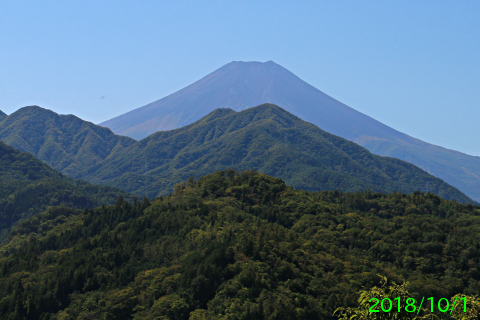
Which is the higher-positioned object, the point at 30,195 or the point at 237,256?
the point at 237,256

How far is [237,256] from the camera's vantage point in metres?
63.9

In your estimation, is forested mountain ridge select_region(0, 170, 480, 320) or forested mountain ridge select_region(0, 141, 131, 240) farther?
forested mountain ridge select_region(0, 141, 131, 240)

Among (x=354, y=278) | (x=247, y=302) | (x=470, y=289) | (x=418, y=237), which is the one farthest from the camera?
(x=418, y=237)

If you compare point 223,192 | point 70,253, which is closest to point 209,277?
point 70,253

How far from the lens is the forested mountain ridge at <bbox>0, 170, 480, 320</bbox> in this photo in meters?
57.5

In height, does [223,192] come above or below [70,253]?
above

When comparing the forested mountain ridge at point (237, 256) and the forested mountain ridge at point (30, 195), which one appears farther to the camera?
the forested mountain ridge at point (30, 195)

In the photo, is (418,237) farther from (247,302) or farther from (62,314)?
(62,314)

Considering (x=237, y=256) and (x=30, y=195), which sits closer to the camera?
(x=237, y=256)

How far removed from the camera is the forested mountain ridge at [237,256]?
57.5 m

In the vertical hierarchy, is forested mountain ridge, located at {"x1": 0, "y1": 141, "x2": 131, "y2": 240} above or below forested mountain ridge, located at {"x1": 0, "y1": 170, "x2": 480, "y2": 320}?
below

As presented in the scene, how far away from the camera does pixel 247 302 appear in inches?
2096

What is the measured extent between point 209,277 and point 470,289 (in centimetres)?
3638

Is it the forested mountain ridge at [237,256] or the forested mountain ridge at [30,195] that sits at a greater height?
the forested mountain ridge at [237,256]
